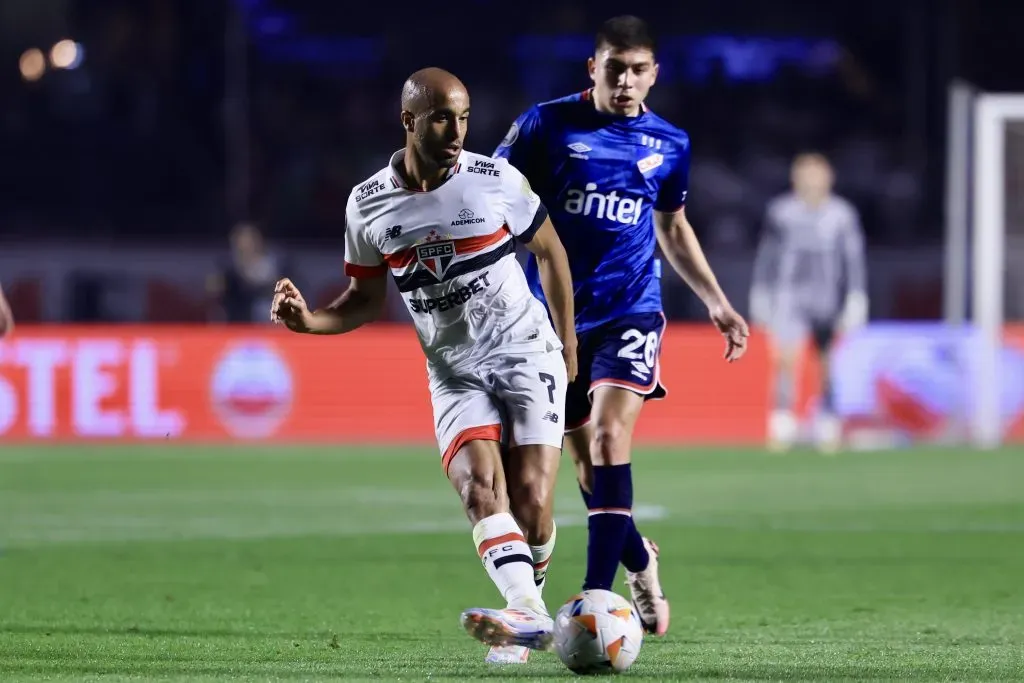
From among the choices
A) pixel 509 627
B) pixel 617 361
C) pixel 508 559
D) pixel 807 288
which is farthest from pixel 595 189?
pixel 807 288

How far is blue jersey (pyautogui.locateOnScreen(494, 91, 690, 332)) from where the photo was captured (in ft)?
22.0

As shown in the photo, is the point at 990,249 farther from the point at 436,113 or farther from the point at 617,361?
the point at 436,113

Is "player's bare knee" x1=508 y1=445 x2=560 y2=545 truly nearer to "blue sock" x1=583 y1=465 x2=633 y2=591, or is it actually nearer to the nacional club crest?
"blue sock" x1=583 y1=465 x2=633 y2=591

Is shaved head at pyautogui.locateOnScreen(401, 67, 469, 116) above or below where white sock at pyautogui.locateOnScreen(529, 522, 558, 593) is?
above

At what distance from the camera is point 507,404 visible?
227 inches

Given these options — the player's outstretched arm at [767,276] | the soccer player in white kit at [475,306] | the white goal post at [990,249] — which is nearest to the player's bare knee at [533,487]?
Answer: the soccer player in white kit at [475,306]

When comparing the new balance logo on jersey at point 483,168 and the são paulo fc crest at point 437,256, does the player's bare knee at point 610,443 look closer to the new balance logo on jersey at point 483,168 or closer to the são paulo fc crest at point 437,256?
the são paulo fc crest at point 437,256

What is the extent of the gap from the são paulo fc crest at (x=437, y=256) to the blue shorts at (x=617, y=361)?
1.06 meters

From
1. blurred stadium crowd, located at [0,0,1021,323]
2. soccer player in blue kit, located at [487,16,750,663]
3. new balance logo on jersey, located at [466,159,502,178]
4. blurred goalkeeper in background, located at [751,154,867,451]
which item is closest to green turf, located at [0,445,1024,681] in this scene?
soccer player in blue kit, located at [487,16,750,663]

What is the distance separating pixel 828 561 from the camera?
8852mm

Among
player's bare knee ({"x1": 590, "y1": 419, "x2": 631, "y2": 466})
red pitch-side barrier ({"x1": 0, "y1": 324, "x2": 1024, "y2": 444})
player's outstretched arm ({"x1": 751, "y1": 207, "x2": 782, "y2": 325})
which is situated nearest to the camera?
player's bare knee ({"x1": 590, "y1": 419, "x2": 631, "y2": 466})

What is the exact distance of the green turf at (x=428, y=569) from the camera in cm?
562

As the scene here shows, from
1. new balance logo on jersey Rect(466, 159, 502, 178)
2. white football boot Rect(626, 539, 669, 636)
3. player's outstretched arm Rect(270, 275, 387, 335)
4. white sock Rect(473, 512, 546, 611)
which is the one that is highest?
new balance logo on jersey Rect(466, 159, 502, 178)

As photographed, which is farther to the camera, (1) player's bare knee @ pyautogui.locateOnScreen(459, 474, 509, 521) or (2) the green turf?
(2) the green turf
